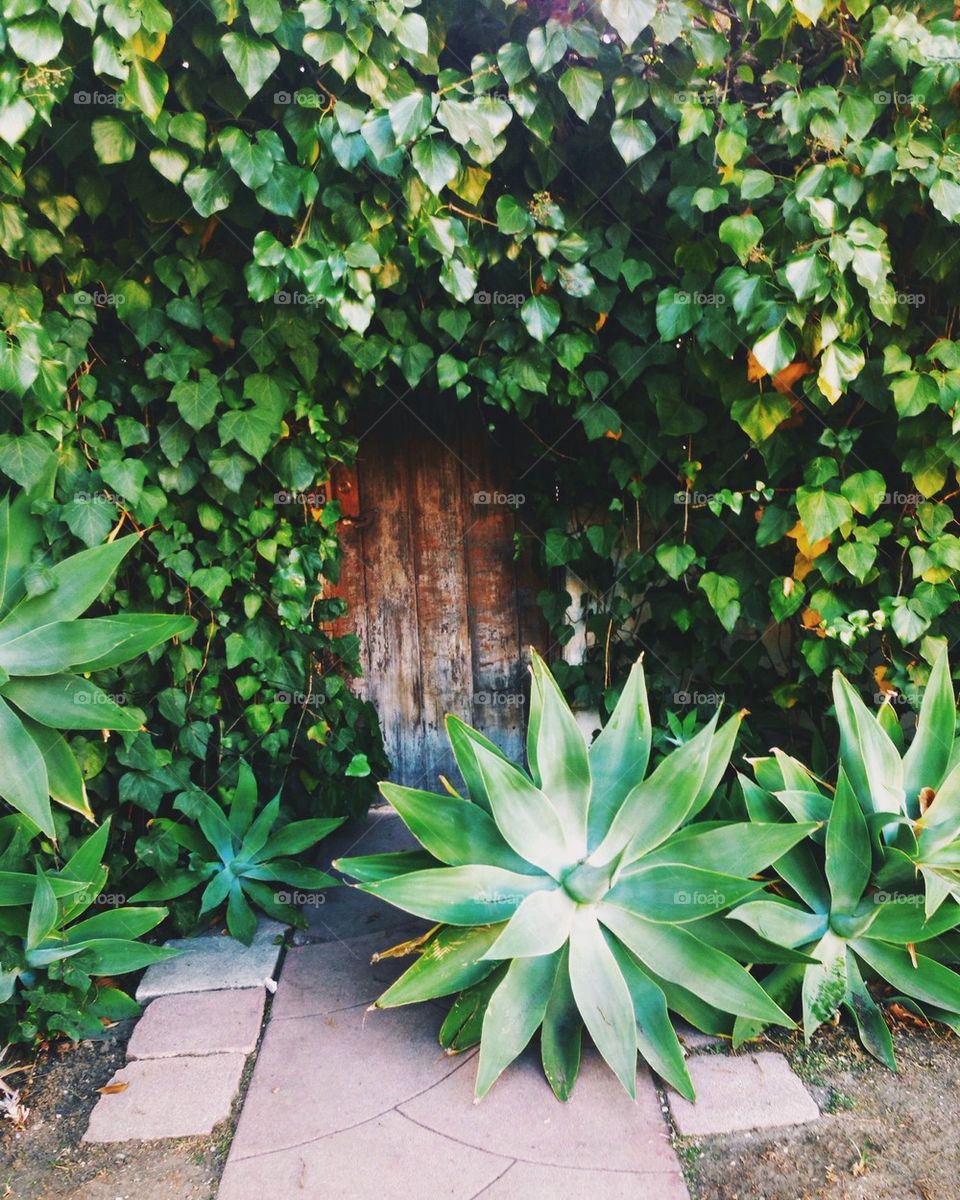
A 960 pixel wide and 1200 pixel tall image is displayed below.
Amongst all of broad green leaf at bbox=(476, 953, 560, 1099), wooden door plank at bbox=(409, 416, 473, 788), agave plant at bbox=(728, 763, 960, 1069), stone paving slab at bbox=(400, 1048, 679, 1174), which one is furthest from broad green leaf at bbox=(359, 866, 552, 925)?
wooden door plank at bbox=(409, 416, 473, 788)

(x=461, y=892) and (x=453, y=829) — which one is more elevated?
(x=453, y=829)

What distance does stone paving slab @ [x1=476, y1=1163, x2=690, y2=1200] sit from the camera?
1.49 meters

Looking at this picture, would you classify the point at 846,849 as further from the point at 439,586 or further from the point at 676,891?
the point at 439,586

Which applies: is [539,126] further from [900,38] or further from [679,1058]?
[679,1058]

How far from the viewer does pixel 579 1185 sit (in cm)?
151

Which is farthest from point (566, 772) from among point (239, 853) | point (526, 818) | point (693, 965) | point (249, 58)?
point (249, 58)

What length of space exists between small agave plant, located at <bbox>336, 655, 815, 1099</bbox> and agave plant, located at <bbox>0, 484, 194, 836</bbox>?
688 millimetres

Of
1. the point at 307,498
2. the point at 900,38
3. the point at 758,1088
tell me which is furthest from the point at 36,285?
the point at 758,1088

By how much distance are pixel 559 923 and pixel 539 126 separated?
1.81m

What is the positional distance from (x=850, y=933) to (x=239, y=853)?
164cm

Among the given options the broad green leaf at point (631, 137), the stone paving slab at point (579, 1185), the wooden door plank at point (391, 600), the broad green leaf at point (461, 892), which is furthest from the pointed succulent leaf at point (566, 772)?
the wooden door plank at point (391, 600)

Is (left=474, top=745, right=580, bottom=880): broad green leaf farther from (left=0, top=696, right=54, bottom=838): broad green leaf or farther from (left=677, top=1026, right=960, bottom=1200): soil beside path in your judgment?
(left=0, top=696, right=54, bottom=838): broad green leaf

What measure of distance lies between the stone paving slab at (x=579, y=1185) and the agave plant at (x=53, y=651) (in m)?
1.19

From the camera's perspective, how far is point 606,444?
106 inches
